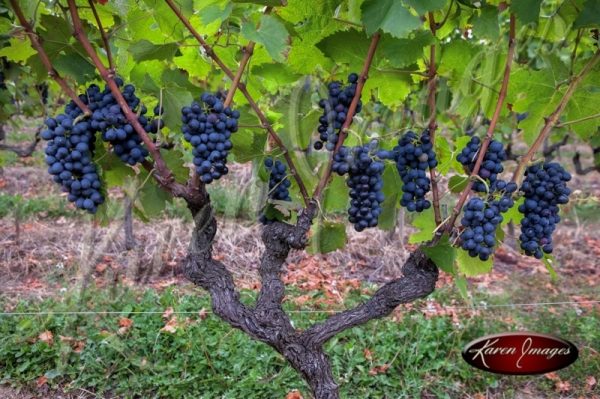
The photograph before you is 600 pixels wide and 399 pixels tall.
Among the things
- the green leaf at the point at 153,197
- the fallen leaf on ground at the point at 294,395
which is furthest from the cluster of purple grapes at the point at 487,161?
the fallen leaf on ground at the point at 294,395

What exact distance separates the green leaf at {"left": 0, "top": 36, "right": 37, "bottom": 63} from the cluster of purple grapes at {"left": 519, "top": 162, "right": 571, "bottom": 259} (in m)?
1.59

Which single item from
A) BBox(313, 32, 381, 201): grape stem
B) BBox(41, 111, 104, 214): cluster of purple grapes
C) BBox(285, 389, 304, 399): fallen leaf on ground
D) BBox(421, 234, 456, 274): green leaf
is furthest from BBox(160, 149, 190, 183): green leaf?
BBox(285, 389, 304, 399): fallen leaf on ground

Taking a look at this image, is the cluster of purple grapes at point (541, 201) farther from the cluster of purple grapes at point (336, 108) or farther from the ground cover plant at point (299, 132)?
the cluster of purple grapes at point (336, 108)

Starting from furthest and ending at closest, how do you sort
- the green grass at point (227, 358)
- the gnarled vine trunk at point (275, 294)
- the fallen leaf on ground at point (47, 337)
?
the fallen leaf on ground at point (47, 337)
the green grass at point (227, 358)
the gnarled vine trunk at point (275, 294)

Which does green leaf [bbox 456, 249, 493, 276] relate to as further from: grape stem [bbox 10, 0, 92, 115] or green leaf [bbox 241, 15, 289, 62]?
grape stem [bbox 10, 0, 92, 115]

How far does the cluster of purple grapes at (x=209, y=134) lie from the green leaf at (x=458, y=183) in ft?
2.34

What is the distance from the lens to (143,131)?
1.43 m

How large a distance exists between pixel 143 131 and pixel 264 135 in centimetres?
43

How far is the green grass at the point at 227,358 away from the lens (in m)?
3.28

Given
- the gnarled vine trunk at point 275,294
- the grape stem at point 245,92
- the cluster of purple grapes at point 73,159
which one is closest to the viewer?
the cluster of purple grapes at point 73,159

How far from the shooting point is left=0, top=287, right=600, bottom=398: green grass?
129 inches


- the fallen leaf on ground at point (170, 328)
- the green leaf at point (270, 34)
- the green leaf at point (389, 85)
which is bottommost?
the fallen leaf on ground at point (170, 328)

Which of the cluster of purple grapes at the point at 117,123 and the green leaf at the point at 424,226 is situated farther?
the green leaf at the point at 424,226

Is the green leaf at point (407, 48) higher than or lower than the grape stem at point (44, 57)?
higher
